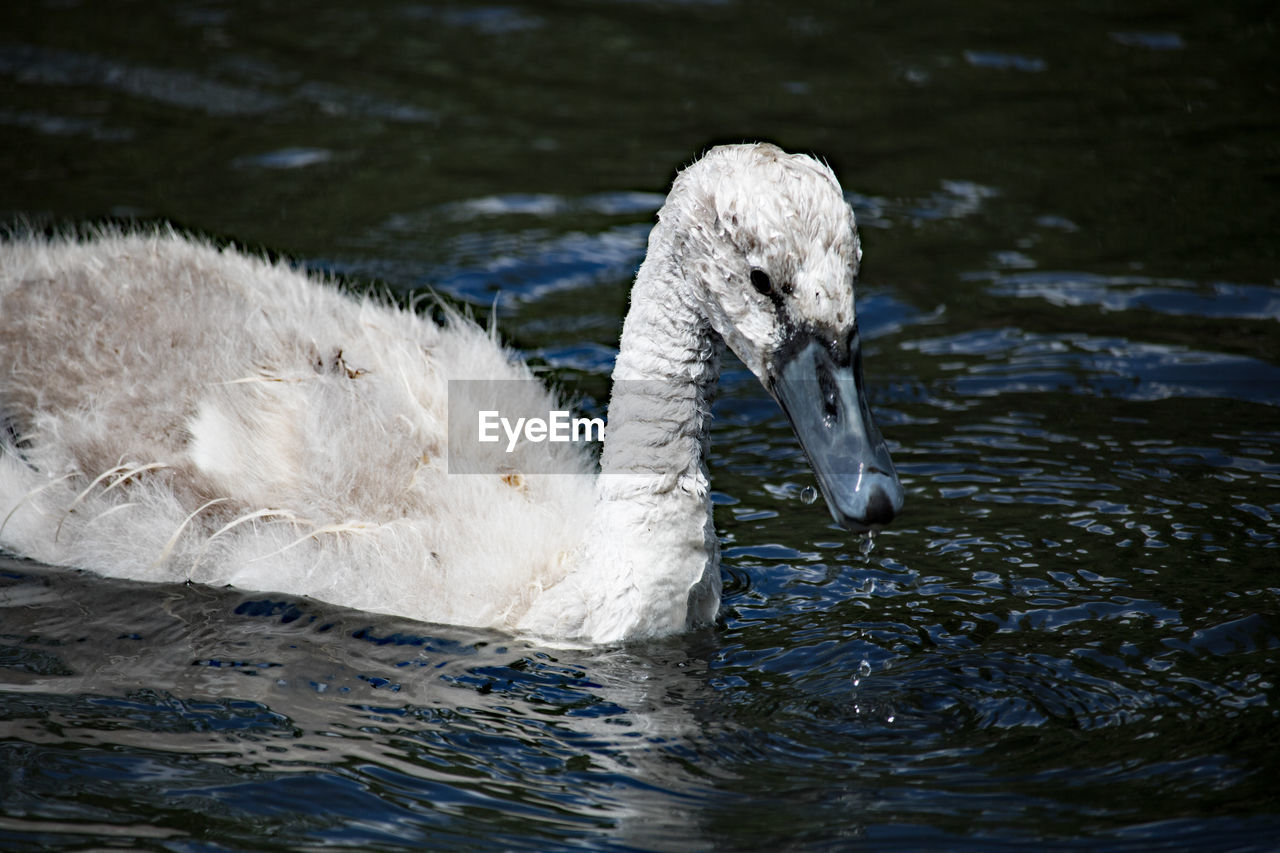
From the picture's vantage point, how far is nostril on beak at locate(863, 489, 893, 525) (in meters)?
4.30

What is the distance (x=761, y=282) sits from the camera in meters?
4.43

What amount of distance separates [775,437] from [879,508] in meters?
2.41

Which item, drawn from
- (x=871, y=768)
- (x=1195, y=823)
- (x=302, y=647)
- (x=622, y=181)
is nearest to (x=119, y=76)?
(x=622, y=181)

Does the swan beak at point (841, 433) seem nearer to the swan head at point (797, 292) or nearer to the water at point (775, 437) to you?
the swan head at point (797, 292)

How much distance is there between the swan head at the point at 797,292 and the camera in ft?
14.0

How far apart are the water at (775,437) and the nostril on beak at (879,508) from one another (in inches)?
23.1

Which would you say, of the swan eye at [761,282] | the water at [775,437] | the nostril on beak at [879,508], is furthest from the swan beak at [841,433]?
the water at [775,437]

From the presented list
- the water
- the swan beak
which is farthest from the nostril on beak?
the water

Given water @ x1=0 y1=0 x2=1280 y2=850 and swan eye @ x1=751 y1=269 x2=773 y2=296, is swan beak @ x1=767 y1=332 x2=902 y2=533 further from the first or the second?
water @ x1=0 y1=0 x2=1280 y2=850

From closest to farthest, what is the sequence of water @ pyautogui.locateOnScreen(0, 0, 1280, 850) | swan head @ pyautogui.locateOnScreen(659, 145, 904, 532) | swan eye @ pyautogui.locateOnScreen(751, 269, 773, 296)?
water @ pyautogui.locateOnScreen(0, 0, 1280, 850), swan head @ pyautogui.locateOnScreen(659, 145, 904, 532), swan eye @ pyautogui.locateOnScreen(751, 269, 773, 296)

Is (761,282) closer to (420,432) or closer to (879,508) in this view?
(879,508)

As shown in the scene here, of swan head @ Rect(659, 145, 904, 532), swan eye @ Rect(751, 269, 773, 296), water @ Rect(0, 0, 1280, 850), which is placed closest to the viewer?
water @ Rect(0, 0, 1280, 850)

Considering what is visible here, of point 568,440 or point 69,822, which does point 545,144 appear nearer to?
point 568,440

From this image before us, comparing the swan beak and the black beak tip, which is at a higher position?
the swan beak
